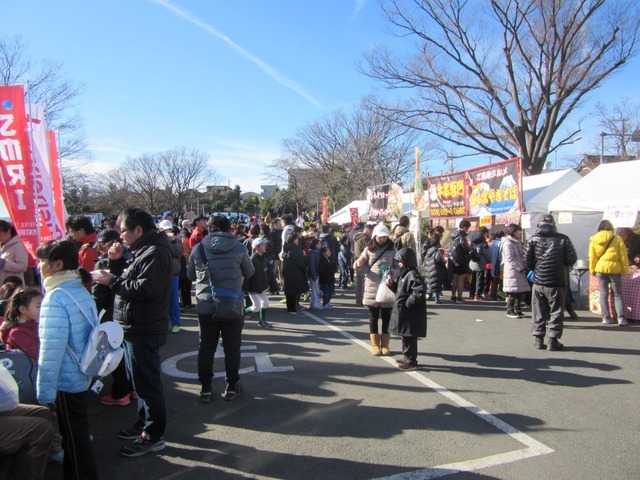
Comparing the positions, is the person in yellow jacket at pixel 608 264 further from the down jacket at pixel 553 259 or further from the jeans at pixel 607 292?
the down jacket at pixel 553 259

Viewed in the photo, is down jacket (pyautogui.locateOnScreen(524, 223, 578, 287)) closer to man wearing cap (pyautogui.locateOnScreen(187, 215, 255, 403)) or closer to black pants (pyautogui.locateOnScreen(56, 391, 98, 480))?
man wearing cap (pyautogui.locateOnScreen(187, 215, 255, 403))

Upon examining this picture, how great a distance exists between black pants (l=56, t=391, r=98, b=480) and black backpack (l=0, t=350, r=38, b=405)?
0.43 meters

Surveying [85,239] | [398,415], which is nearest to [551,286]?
[398,415]

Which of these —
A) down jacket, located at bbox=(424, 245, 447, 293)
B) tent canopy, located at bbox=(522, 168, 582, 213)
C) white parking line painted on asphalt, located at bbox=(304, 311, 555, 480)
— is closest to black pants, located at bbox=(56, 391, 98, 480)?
white parking line painted on asphalt, located at bbox=(304, 311, 555, 480)

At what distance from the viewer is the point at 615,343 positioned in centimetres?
652

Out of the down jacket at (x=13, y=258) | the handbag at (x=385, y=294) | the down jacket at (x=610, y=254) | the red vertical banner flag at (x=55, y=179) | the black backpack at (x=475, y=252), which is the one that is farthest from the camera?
the black backpack at (x=475, y=252)

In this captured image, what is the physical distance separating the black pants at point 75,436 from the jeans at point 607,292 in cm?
844

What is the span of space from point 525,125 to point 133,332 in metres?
23.0

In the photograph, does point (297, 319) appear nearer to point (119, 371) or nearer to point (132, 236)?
point (119, 371)

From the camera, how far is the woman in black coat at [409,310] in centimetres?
523

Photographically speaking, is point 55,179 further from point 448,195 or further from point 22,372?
point 448,195

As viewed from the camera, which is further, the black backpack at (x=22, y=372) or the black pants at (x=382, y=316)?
the black pants at (x=382, y=316)

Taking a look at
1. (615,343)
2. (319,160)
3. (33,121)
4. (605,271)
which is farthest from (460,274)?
(319,160)

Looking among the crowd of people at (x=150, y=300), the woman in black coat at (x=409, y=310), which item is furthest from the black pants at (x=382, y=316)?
the woman in black coat at (x=409, y=310)
